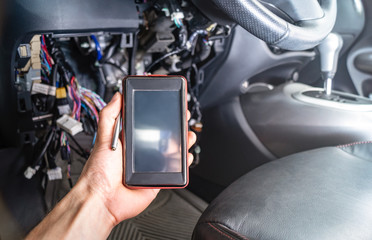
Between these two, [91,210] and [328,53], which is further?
[328,53]

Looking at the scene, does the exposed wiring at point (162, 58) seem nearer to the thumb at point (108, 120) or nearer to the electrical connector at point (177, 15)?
the electrical connector at point (177, 15)

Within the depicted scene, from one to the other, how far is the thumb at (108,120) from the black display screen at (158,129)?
0.13 ft

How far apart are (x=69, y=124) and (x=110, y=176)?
28 centimetres

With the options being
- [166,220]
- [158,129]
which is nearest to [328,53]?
[158,129]

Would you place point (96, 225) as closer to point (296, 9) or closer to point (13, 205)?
point (13, 205)

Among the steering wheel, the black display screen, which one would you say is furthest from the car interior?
the black display screen

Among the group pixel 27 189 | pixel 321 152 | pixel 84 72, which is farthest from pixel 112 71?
pixel 321 152

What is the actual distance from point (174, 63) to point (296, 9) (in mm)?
482

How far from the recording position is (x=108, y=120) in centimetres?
63

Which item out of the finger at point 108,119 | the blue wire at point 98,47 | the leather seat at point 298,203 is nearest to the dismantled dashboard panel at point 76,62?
the blue wire at point 98,47

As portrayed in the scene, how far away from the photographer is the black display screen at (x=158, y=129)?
637 mm

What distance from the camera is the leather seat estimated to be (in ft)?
1.69

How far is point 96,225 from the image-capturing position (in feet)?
1.86

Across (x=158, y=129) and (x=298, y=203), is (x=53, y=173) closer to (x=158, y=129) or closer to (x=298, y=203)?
(x=158, y=129)
